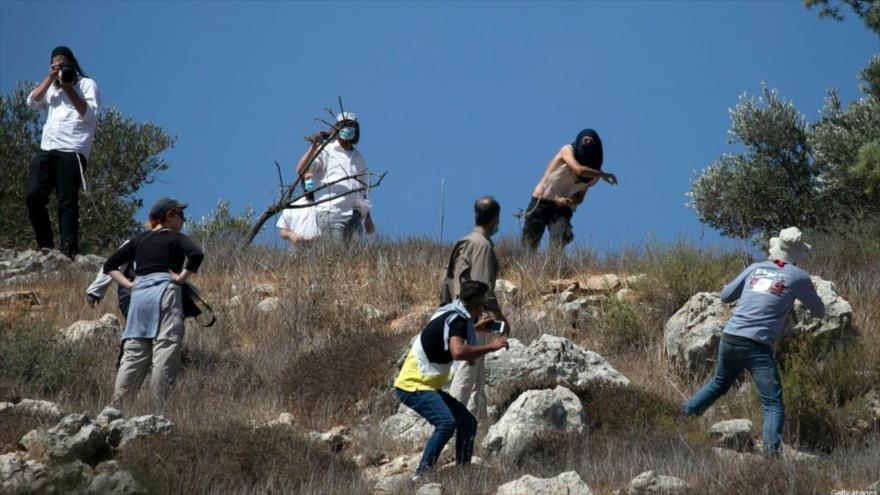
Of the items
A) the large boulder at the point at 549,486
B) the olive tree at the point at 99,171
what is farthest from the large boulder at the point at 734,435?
the olive tree at the point at 99,171

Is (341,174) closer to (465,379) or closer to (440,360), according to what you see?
(465,379)

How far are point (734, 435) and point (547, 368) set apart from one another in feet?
6.39

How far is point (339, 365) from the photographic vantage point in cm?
1428

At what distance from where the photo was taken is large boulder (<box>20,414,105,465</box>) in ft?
34.6

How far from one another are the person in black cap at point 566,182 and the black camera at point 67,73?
543 cm

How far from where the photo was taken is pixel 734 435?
12.1m

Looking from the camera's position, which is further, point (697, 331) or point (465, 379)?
point (697, 331)

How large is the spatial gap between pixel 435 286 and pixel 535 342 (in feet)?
12.7

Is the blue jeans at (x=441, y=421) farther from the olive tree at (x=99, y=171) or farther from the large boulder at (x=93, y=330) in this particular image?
the olive tree at (x=99, y=171)

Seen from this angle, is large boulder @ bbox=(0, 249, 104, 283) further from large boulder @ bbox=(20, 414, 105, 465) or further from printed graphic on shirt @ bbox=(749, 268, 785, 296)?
printed graphic on shirt @ bbox=(749, 268, 785, 296)

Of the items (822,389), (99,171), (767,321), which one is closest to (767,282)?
(767,321)

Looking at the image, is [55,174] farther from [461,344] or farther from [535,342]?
[461,344]

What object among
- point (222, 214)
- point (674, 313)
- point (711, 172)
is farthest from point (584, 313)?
point (222, 214)

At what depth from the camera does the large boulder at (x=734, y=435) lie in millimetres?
12047
